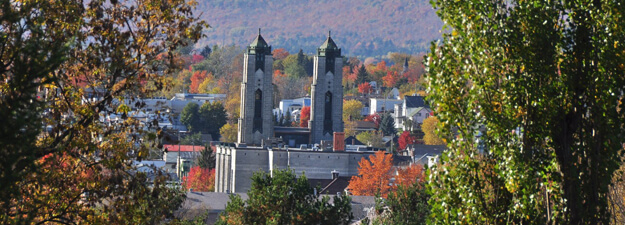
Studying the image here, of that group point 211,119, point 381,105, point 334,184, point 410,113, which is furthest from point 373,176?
point 381,105

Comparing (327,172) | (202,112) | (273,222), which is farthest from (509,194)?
(202,112)

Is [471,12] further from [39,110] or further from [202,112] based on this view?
[202,112]

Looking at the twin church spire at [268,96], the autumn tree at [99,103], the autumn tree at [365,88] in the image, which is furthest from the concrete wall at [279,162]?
the autumn tree at [365,88]

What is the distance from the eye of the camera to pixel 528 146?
11422 millimetres

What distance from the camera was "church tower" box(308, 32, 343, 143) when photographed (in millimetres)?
96188

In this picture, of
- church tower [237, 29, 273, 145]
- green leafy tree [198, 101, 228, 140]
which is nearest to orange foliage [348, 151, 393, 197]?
church tower [237, 29, 273, 145]

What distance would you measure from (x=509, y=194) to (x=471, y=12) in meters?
2.02

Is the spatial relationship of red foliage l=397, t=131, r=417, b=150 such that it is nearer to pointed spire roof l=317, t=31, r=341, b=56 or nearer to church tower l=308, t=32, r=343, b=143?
church tower l=308, t=32, r=343, b=143

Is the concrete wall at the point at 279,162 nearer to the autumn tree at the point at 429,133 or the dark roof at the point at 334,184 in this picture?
the dark roof at the point at 334,184

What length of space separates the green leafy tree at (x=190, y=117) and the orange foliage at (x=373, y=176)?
4611 cm

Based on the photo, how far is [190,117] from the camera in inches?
5084

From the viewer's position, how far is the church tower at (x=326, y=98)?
9619 centimetres

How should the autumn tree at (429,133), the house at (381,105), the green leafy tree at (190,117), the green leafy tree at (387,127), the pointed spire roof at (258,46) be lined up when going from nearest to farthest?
the pointed spire roof at (258,46) < the autumn tree at (429,133) < the green leafy tree at (387,127) < the green leafy tree at (190,117) < the house at (381,105)

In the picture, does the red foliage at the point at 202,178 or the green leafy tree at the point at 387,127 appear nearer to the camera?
the red foliage at the point at 202,178
